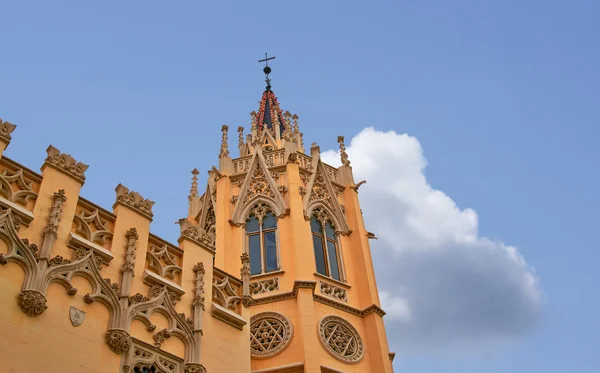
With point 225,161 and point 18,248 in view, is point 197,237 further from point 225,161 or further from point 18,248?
point 225,161

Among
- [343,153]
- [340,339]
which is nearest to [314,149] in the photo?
[343,153]

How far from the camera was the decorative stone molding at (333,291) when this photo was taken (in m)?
20.8

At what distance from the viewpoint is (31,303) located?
35.4 ft

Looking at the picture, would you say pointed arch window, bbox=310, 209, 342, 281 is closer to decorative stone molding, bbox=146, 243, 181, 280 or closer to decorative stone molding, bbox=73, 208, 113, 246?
decorative stone molding, bbox=146, 243, 181, 280

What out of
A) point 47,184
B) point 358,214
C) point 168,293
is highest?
point 358,214

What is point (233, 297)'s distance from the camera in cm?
1491

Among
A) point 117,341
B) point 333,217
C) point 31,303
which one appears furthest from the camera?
point 333,217

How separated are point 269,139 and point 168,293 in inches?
678

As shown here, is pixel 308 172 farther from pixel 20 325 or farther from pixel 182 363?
pixel 20 325

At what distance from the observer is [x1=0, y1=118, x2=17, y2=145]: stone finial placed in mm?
12500

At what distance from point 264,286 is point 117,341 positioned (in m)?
9.30

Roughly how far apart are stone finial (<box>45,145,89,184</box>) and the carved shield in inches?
111

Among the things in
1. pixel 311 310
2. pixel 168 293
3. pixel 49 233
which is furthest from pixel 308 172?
pixel 49 233

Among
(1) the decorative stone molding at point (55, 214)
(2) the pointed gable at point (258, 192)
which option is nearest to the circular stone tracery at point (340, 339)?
(2) the pointed gable at point (258, 192)
